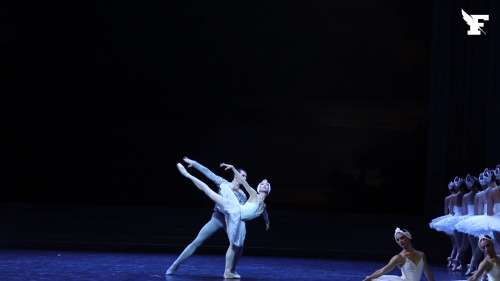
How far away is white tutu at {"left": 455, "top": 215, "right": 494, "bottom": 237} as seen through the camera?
8.87 meters

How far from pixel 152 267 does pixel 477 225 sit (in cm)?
362

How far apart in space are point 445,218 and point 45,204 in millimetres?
7657

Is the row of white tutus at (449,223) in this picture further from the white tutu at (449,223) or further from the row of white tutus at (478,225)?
the row of white tutus at (478,225)

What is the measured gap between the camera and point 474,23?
45.4 ft

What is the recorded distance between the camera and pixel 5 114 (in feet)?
50.4

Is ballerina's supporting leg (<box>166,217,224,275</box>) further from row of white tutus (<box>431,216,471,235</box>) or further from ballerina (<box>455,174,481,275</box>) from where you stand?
row of white tutus (<box>431,216,471,235</box>)

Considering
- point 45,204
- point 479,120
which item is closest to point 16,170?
point 45,204

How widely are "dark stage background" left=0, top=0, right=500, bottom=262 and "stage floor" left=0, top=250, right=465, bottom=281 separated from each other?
4351mm

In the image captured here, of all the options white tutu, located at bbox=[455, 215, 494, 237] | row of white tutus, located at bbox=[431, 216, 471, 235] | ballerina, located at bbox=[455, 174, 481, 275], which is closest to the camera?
white tutu, located at bbox=[455, 215, 494, 237]

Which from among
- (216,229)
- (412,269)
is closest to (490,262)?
(412,269)

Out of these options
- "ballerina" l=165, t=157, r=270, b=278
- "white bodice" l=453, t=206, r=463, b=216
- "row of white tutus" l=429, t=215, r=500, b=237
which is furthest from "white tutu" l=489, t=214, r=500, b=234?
"ballerina" l=165, t=157, r=270, b=278

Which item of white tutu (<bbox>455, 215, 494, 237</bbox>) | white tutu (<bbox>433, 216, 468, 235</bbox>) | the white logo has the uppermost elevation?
the white logo

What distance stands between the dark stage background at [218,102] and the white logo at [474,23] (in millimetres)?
1496

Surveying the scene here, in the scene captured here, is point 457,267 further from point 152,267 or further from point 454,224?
point 152,267
